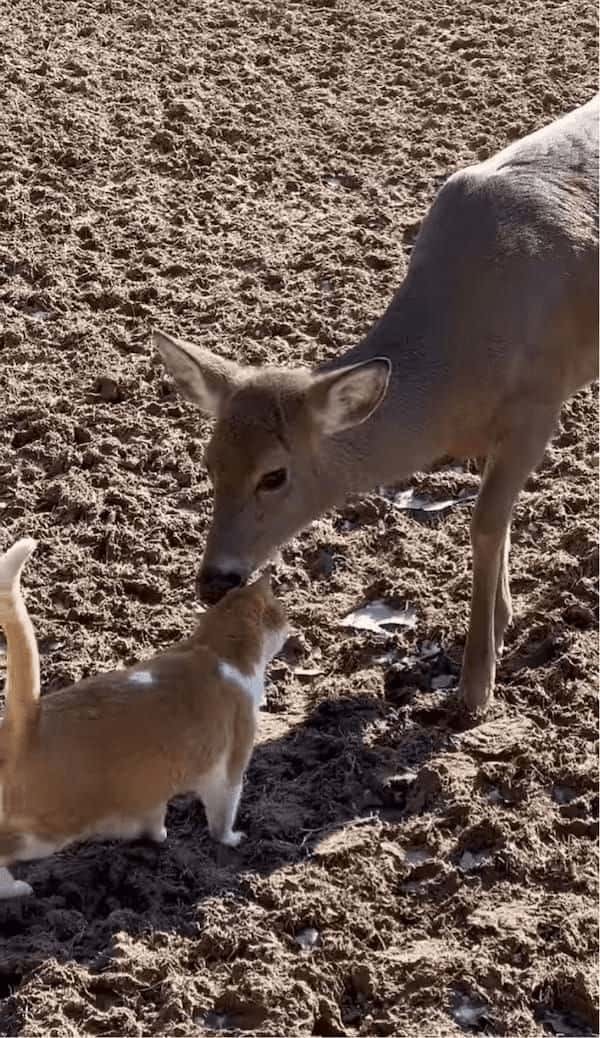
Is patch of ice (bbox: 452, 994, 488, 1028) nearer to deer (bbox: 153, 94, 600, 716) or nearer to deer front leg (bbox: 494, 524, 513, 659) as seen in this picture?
deer (bbox: 153, 94, 600, 716)

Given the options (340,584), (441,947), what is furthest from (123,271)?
(441,947)

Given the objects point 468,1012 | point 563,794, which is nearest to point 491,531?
point 563,794

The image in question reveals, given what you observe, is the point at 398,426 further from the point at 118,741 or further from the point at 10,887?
the point at 10,887

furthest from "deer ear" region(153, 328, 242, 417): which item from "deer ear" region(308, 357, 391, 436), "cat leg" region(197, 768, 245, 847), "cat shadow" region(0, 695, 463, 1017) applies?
"cat leg" region(197, 768, 245, 847)

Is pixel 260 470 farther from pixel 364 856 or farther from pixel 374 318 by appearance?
pixel 374 318

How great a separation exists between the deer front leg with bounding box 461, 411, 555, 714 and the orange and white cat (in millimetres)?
942

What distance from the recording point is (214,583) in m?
5.66

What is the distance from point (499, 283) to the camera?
5973 millimetres

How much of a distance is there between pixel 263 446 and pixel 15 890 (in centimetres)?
167

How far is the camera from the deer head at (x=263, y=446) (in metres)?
5.63

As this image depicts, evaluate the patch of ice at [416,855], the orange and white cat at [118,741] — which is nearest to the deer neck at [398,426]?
the orange and white cat at [118,741]

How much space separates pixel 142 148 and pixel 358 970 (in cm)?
610

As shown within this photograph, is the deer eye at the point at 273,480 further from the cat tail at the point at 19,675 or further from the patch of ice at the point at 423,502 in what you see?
the patch of ice at the point at 423,502

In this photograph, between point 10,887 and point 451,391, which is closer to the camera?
point 10,887
